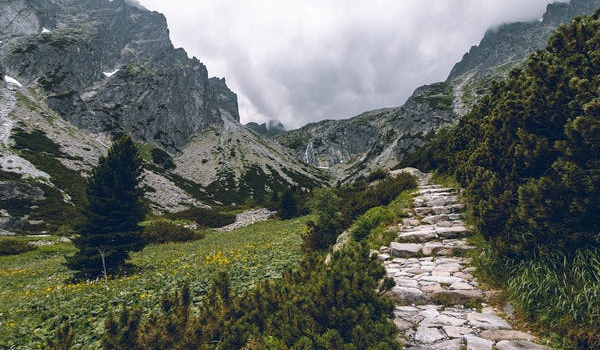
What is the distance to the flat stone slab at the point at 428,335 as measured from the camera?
422 centimetres

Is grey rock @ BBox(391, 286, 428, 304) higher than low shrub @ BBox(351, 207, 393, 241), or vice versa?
low shrub @ BBox(351, 207, 393, 241)

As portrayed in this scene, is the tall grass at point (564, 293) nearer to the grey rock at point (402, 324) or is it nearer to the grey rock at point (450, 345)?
the grey rock at point (450, 345)

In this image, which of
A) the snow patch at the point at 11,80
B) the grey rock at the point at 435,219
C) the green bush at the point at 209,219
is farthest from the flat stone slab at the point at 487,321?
the snow patch at the point at 11,80

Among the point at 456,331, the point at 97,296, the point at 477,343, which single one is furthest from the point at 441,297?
the point at 97,296

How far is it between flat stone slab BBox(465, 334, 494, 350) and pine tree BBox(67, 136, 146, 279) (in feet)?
45.7

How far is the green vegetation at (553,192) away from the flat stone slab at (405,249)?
2.02m

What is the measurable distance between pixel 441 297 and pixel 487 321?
1019 millimetres

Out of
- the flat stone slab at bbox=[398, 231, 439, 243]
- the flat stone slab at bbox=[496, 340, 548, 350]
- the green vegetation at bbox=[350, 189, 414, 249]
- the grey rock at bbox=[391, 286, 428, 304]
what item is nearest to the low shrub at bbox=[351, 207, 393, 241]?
the green vegetation at bbox=[350, 189, 414, 249]

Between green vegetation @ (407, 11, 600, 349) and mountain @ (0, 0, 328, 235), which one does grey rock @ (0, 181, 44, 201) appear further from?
green vegetation @ (407, 11, 600, 349)

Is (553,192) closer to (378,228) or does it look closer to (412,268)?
(412,268)

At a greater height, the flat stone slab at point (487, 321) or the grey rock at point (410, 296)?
the grey rock at point (410, 296)

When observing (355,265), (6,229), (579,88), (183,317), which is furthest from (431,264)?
(6,229)

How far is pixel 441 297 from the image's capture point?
5.71m

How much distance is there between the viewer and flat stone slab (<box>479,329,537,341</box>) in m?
4.14
